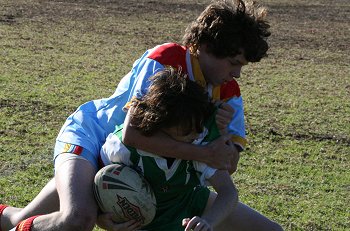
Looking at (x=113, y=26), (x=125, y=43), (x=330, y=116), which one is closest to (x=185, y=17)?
(x=113, y=26)

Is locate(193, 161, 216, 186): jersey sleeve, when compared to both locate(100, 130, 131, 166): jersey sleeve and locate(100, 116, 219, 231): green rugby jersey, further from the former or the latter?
locate(100, 130, 131, 166): jersey sleeve

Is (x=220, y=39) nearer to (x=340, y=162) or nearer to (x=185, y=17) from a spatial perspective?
(x=340, y=162)

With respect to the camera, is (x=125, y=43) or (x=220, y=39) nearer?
(x=220, y=39)

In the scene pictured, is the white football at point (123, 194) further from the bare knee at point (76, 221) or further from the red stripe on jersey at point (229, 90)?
the red stripe on jersey at point (229, 90)

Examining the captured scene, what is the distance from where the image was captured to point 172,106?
449cm

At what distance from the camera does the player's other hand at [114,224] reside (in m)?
4.59

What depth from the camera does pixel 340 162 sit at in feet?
27.9

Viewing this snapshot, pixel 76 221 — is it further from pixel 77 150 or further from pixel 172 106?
pixel 172 106

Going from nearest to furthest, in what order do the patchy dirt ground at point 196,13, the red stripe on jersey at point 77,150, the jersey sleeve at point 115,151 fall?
1. the jersey sleeve at point 115,151
2. the red stripe on jersey at point 77,150
3. the patchy dirt ground at point 196,13

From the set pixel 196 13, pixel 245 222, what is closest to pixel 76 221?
pixel 245 222

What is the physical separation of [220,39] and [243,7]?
0.26 m

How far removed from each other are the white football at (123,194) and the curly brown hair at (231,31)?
2.84ft

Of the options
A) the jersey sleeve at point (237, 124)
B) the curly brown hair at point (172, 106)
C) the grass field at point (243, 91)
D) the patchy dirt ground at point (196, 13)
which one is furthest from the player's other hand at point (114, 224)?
the patchy dirt ground at point (196, 13)

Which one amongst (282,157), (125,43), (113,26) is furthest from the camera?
(113,26)
